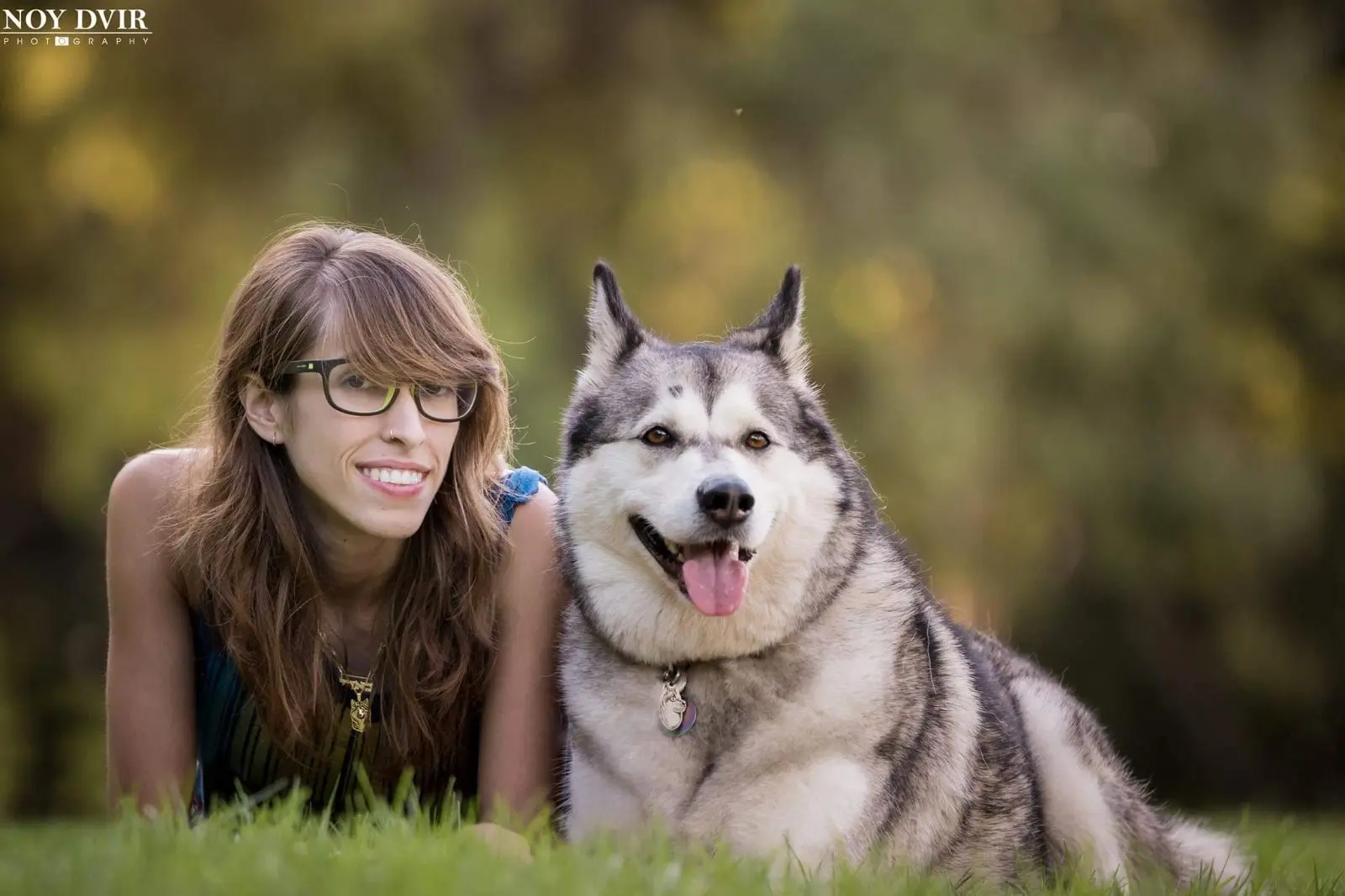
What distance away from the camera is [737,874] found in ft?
9.62

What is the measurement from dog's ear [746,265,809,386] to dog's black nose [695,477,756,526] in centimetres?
68

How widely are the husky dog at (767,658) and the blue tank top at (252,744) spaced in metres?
0.62

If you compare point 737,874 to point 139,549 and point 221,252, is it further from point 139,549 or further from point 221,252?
point 221,252

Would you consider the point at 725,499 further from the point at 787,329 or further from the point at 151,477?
the point at 151,477

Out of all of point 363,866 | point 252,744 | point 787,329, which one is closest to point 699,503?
point 787,329

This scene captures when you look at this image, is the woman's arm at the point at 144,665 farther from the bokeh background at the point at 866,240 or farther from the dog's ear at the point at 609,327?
the bokeh background at the point at 866,240

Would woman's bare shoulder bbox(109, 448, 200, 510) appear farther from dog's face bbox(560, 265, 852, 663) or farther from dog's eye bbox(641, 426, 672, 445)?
dog's eye bbox(641, 426, 672, 445)

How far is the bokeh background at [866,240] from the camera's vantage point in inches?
368

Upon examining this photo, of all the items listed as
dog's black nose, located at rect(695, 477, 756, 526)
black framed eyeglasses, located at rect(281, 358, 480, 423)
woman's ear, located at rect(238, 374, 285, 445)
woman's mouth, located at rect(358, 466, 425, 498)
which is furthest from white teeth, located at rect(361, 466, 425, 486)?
dog's black nose, located at rect(695, 477, 756, 526)

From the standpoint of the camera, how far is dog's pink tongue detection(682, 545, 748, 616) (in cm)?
354

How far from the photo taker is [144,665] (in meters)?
4.06

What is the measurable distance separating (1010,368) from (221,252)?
5.49 m

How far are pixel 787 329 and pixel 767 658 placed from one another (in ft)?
3.19

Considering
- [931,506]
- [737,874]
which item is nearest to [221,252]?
[931,506]
